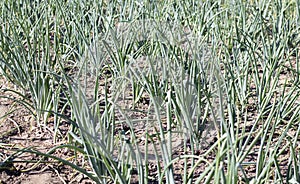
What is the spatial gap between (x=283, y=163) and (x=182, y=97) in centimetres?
55

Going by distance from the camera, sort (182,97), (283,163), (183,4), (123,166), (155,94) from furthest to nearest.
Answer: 1. (183,4)
2. (155,94)
3. (283,163)
4. (182,97)
5. (123,166)

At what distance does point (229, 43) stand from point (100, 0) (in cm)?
99

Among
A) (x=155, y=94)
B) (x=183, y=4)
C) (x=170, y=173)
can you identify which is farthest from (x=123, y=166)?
(x=183, y=4)

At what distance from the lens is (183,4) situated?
3.33 m

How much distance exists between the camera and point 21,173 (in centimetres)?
217

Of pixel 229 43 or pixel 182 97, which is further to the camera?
pixel 229 43

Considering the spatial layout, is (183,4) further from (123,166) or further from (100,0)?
(123,166)

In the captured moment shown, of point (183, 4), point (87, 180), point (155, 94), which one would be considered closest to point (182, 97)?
point (155, 94)

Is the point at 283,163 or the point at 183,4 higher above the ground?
the point at 183,4

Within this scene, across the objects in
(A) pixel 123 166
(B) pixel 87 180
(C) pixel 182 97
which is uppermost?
(C) pixel 182 97

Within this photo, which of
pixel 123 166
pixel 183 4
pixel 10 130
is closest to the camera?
pixel 123 166

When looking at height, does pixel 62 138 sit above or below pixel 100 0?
below

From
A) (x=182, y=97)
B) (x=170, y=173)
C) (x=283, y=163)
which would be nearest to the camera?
(x=170, y=173)

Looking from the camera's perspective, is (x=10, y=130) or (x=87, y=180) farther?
(x=10, y=130)
